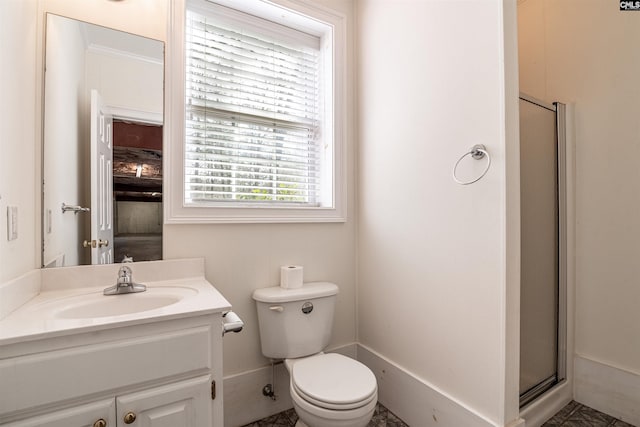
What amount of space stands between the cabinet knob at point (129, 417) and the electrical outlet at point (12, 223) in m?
0.68

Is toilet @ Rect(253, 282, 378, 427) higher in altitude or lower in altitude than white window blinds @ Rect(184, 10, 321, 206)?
lower

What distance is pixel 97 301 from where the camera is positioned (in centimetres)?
118

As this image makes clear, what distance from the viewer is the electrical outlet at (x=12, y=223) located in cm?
98

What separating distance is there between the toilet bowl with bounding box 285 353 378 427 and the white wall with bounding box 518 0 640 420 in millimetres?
1429

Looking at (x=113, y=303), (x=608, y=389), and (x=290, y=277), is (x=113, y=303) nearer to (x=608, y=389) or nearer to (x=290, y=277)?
(x=290, y=277)

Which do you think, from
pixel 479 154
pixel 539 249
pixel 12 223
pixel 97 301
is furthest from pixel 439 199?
pixel 12 223

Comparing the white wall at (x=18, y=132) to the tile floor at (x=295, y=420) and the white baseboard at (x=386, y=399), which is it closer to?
the white baseboard at (x=386, y=399)

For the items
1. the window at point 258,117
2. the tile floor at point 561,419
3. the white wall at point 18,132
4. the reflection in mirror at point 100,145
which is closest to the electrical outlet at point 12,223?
the white wall at point 18,132

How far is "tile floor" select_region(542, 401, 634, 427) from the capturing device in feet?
5.18

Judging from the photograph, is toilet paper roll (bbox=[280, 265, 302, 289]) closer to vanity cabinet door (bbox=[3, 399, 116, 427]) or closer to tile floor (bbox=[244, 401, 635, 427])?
tile floor (bbox=[244, 401, 635, 427])

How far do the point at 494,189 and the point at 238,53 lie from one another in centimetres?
157

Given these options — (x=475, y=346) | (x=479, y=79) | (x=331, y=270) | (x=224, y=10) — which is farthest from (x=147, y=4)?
(x=475, y=346)

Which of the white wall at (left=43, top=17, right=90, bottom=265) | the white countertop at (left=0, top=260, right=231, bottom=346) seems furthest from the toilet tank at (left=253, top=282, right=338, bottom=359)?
the white wall at (left=43, top=17, right=90, bottom=265)

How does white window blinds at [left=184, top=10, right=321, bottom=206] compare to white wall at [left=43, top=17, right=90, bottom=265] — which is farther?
white window blinds at [left=184, top=10, right=321, bottom=206]
